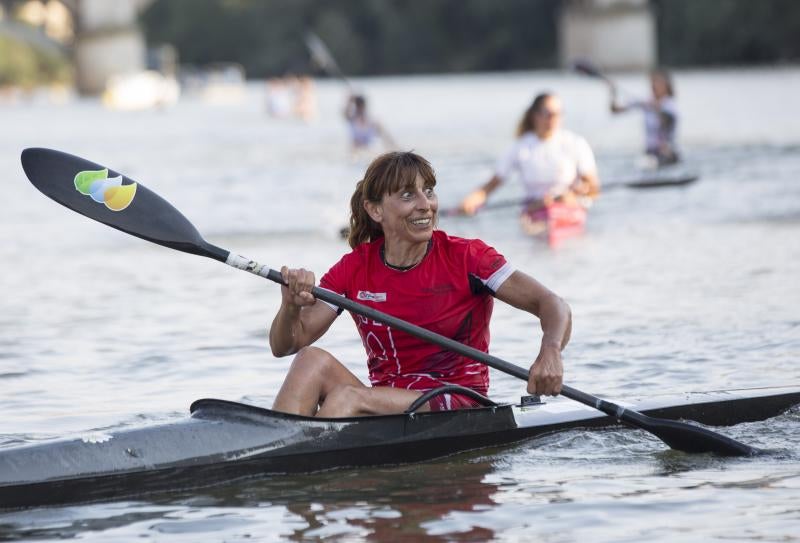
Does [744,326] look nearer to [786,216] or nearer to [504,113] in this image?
[786,216]

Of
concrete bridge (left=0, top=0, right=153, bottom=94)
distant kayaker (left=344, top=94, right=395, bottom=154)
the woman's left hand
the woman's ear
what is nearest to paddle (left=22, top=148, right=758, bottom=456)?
the woman's ear

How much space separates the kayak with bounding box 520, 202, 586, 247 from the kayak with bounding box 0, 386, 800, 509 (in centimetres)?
722

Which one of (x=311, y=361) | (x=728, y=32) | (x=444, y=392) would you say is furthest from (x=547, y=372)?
(x=728, y=32)

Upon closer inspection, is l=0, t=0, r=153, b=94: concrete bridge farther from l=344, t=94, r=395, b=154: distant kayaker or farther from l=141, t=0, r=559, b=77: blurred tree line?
l=344, t=94, r=395, b=154: distant kayaker

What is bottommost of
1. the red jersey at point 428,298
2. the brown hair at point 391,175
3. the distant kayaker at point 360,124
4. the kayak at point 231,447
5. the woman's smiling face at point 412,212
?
the kayak at point 231,447

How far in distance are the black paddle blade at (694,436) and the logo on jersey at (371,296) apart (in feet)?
3.63

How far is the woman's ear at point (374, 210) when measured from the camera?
253 inches

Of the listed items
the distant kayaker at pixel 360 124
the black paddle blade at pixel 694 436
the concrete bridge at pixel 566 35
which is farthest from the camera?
the concrete bridge at pixel 566 35

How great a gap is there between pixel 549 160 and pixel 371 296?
23.9ft

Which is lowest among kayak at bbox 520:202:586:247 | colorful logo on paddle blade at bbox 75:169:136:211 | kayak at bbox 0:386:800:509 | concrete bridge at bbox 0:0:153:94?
kayak at bbox 0:386:800:509

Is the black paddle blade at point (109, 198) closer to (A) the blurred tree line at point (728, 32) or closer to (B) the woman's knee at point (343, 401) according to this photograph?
(B) the woman's knee at point (343, 401)

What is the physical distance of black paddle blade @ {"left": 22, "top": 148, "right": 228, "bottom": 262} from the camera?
7.16 m

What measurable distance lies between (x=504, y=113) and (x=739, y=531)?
1579 inches

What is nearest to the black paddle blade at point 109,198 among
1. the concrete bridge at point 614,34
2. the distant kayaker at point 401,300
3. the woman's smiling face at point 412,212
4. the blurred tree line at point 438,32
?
the distant kayaker at point 401,300
